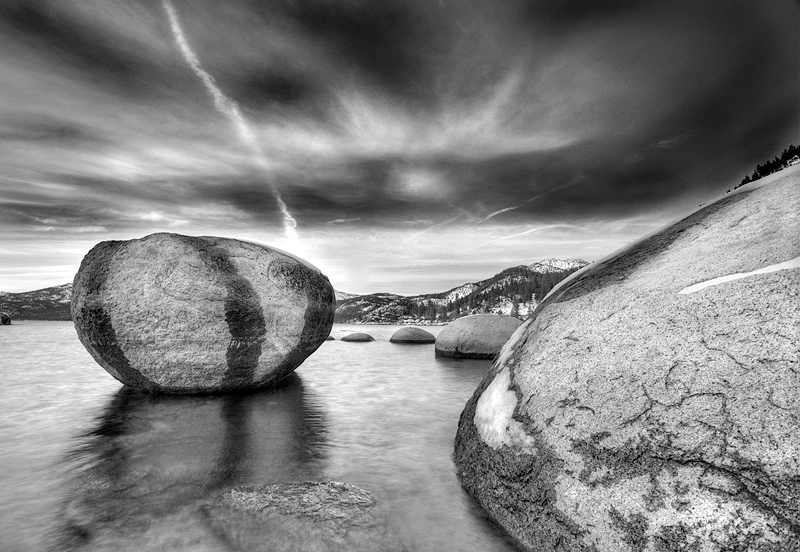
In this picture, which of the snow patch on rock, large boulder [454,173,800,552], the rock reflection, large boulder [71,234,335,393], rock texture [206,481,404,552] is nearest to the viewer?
large boulder [454,173,800,552]

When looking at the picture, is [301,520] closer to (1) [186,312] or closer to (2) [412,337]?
(1) [186,312]

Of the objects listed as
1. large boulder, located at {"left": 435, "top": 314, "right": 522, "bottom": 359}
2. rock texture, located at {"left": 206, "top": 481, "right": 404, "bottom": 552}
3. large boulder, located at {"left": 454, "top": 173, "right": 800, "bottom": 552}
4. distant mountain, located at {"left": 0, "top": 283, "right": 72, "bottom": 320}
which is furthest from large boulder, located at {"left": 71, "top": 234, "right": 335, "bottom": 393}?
distant mountain, located at {"left": 0, "top": 283, "right": 72, "bottom": 320}

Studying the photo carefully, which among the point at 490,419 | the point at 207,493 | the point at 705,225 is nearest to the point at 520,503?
the point at 490,419

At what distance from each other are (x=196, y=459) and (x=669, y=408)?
4247mm

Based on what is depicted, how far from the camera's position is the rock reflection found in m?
2.82

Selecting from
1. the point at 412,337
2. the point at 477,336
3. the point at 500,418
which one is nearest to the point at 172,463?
the point at 500,418

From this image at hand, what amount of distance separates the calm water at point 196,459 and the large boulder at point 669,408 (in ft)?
1.94

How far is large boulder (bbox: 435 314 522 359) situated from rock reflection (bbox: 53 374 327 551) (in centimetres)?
923

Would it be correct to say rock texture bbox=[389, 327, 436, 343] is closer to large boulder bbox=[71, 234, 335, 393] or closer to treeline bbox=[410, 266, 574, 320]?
large boulder bbox=[71, 234, 335, 393]

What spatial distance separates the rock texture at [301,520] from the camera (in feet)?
8.70

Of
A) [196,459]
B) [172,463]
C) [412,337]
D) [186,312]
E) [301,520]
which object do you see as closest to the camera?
[301,520]

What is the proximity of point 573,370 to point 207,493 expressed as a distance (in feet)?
9.98

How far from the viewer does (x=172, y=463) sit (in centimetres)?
416

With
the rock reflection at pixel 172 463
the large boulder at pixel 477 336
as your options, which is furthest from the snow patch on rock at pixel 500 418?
the large boulder at pixel 477 336
